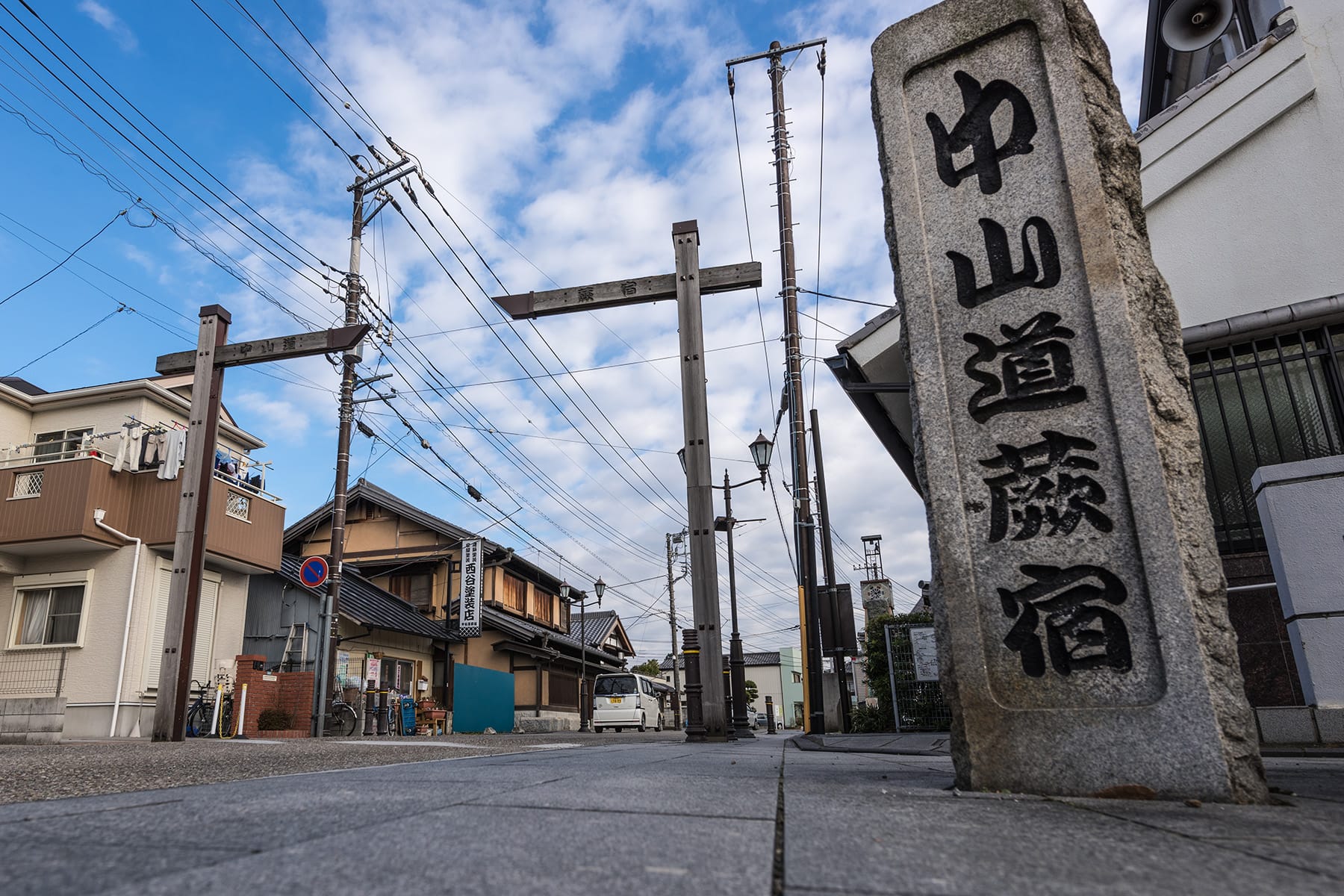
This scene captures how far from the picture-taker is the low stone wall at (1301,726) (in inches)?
200

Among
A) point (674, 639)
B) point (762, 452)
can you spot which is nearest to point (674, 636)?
point (674, 639)

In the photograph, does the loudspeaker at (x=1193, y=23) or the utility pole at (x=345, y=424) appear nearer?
the loudspeaker at (x=1193, y=23)

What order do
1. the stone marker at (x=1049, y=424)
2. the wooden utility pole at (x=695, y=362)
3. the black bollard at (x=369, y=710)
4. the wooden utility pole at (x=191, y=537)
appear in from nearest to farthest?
the stone marker at (x=1049, y=424) → the wooden utility pole at (x=695, y=362) → the wooden utility pole at (x=191, y=537) → the black bollard at (x=369, y=710)

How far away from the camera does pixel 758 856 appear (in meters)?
1.68

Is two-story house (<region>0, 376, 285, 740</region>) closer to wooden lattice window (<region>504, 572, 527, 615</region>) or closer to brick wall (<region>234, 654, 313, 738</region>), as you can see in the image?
brick wall (<region>234, 654, 313, 738</region>)

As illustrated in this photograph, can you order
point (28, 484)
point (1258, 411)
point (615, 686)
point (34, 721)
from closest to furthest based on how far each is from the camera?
point (1258, 411) → point (34, 721) → point (28, 484) → point (615, 686)

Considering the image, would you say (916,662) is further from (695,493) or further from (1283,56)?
(1283,56)

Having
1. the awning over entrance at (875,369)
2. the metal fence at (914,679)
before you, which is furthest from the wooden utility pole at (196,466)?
the metal fence at (914,679)

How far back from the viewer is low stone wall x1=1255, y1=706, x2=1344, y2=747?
5078 millimetres

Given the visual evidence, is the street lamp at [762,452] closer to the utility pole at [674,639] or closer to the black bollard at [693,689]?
the black bollard at [693,689]

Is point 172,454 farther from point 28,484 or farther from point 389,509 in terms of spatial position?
point 389,509

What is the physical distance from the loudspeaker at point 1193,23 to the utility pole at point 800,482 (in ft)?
20.5

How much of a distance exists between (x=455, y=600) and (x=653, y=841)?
83.3 ft

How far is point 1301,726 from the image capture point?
211 inches
